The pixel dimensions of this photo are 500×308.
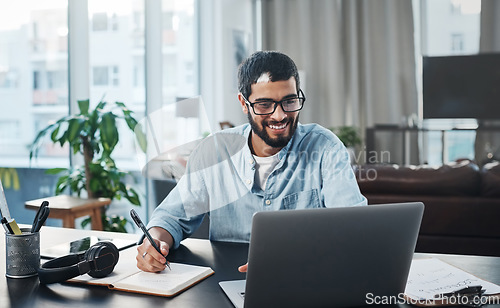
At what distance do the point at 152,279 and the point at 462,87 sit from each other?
196 inches

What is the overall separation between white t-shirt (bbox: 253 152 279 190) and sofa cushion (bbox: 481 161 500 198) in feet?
3.69

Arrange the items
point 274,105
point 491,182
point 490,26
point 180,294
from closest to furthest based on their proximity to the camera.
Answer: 1. point 180,294
2. point 274,105
3. point 491,182
4. point 490,26

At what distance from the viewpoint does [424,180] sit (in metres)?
2.24

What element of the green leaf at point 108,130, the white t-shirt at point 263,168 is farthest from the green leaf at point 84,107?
the white t-shirt at point 263,168

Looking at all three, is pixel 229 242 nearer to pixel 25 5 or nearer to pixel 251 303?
pixel 251 303

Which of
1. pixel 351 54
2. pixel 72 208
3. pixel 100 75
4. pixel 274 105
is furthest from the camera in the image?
pixel 351 54

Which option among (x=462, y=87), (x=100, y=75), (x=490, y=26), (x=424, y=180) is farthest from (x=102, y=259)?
(x=490, y=26)

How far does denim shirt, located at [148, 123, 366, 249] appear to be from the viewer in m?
1.45

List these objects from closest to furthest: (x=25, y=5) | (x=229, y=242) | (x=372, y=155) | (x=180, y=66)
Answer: (x=229, y=242), (x=25, y=5), (x=180, y=66), (x=372, y=155)

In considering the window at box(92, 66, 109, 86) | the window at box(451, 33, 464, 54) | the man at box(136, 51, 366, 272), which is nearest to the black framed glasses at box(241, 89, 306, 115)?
the man at box(136, 51, 366, 272)

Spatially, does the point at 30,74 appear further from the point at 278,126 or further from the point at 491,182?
the point at 491,182

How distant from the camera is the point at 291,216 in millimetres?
831

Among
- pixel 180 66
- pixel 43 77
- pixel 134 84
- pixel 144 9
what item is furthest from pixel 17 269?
pixel 180 66

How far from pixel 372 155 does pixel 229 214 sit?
432cm
